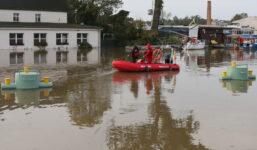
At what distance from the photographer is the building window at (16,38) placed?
4069 centimetres

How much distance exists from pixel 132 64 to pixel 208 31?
43.1 meters

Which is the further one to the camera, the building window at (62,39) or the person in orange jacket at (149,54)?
the building window at (62,39)

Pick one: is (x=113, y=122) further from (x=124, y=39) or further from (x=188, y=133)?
(x=124, y=39)

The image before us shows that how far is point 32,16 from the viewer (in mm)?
45656

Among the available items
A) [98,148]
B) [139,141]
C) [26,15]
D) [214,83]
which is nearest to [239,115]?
[139,141]

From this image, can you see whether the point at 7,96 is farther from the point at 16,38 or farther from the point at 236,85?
the point at 16,38

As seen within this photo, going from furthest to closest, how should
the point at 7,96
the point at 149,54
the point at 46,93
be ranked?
the point at 149,54 → the point at 46,93 → the point at 7,96

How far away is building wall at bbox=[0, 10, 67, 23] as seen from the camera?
44.1 meters

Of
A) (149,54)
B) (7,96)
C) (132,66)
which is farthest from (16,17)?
(7,96)

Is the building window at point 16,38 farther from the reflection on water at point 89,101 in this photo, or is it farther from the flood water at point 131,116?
the reflection on water at point 89,101

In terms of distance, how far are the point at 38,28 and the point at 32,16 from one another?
15.3 feet

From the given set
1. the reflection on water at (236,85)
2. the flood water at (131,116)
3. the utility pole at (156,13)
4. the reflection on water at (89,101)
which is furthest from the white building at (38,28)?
the reflection on water at (236,85)

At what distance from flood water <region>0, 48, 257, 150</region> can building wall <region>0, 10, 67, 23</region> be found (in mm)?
30602

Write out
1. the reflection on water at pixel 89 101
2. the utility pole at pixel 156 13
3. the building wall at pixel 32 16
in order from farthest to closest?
the utility pole at pixel 156 13 → the building wall at pixel 32 16 → the reflection on water at pixel 89 101
